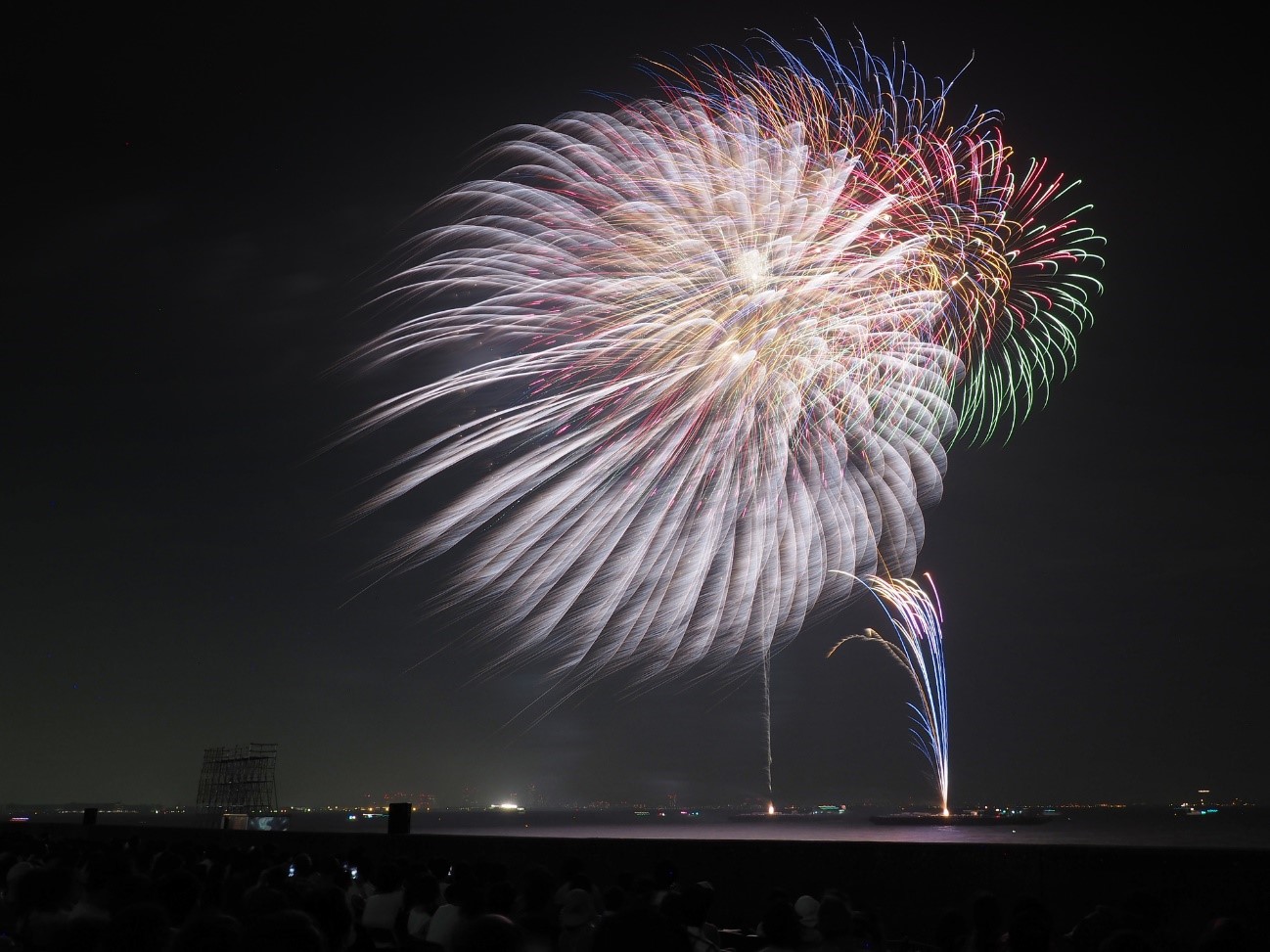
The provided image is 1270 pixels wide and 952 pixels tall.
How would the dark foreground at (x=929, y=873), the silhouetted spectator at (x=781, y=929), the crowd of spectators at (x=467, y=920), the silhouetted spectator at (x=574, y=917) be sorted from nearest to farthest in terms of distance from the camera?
the crowd of spectators at (x=467, y=920) < the silhouetted spectator at (x=781, y=929) < the silhouetted spectator at (x=574, y=917) < the dark foreground at (x=929, y=873)

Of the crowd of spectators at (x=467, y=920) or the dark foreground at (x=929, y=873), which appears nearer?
the crowd of spectators at (x=467, y=920)

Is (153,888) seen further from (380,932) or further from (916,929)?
(916,929)

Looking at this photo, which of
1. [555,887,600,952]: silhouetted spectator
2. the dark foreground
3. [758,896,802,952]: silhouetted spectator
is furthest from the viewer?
the dark foreground

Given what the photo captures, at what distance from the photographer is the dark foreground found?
8945 mm

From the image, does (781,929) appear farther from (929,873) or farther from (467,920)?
(929,873)

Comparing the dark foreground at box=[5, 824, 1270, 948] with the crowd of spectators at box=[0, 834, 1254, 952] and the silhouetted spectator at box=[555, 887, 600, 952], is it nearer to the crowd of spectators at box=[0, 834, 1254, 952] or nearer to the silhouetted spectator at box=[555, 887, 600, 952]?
the crowd of spectators at box=[0, 834, 1254, 952]

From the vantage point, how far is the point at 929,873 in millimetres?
10531

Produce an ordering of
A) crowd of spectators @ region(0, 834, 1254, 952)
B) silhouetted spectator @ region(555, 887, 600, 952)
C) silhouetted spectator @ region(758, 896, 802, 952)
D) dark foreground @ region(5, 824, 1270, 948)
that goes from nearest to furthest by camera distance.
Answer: crowd of spectators @ region(0, 834, 1254, 952)
silhouetted spectator @ region(758, 896, 802, 952)
silhouetted spectator @ region(555, 887, 600, 952)
dark foreground @ region(5, 824, 1270, 948)

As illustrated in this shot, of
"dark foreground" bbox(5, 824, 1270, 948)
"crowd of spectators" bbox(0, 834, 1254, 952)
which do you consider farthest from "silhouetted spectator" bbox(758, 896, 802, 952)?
"dark foreground" bbox(5, 824, 1270, 948)

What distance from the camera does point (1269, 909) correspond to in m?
8.65

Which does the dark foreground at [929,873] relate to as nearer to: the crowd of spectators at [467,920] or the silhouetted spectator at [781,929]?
the crowd of spectators at [467,920]

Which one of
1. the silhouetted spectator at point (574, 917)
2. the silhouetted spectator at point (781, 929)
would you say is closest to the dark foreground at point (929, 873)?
the silhouetted spectator at point (574, 917)

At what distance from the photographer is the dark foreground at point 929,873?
8.95 metres

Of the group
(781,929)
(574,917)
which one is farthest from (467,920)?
(574,917)
